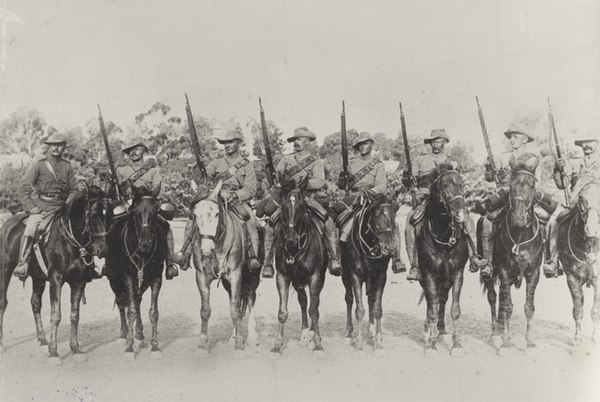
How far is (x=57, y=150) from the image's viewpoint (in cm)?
934

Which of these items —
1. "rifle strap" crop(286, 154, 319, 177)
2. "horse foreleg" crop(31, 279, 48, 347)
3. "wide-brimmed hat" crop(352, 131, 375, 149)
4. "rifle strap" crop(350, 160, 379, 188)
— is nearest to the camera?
"horse foreleg" crop(31, 279, 48, 347)

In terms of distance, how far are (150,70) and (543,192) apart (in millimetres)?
6172

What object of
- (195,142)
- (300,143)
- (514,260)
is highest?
(195,142)

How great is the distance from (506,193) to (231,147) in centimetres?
401

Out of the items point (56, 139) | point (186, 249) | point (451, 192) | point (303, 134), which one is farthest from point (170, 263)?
point (451, 192)

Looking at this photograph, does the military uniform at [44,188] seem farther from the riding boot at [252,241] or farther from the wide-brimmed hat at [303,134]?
the wide-brimmed hat at [303,134]

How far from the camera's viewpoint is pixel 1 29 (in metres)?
9.67

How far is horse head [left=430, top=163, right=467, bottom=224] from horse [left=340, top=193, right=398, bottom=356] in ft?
2.23

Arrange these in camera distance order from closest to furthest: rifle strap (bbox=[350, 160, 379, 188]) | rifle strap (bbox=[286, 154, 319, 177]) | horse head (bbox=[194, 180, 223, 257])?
horse head (bbox=[194, 180, 223, 257]) < rifle strap (bbox=[286, 154, 319, 177]) < rifle strap (bbox=[350, 160, 379, 188])

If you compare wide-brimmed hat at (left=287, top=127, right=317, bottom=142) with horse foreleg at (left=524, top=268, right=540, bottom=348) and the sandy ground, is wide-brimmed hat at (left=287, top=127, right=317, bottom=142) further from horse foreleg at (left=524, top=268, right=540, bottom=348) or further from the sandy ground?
horse foreleg at (left=524, top=268, right=540, bottom=348)

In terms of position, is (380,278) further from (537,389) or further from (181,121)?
(181,121)

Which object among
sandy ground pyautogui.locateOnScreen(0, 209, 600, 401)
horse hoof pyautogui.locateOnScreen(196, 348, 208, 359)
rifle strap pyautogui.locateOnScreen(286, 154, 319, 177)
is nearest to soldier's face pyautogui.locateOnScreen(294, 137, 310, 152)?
rifle strap pyautogui.locateOnScreen(286, 154, 319, 177)

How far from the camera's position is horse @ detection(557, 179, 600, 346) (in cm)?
933

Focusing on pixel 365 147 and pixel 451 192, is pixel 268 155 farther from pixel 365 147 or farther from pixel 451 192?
pixel 451 192
